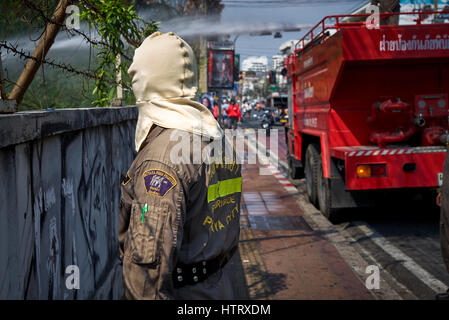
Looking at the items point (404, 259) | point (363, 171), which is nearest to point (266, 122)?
point (363, 171)

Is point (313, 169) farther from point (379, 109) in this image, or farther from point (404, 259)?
point (404, 259)

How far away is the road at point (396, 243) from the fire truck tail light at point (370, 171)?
892mm

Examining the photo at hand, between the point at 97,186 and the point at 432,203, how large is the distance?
657 centimetres

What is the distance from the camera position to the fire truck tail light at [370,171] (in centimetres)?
724

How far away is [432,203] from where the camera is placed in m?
9.05

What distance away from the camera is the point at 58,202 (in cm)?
→ 325

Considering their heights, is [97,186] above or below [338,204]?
above

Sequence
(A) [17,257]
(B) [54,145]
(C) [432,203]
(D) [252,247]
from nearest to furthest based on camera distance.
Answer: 1. (A) [17,257]
2. (B) [54,145]
3. (D) [252,247]
4. (C) [432,203]

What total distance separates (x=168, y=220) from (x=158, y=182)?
143 millimetres

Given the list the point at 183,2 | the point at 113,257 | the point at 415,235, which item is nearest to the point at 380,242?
the point at 415,235

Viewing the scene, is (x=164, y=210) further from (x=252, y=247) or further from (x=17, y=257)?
(x=252, y=247)

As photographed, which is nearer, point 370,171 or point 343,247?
point 343,247

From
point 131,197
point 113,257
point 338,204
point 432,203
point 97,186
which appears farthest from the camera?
point 432,203

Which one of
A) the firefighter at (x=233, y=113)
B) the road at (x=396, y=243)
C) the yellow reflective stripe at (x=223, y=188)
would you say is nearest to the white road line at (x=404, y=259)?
the road at (x=396, y=243)
